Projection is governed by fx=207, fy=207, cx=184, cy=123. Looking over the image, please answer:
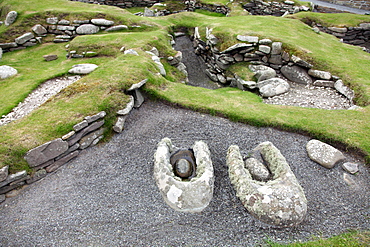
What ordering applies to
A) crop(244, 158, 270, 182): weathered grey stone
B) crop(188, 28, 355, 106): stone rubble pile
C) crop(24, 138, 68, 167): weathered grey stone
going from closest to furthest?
crop(244, 158, 270, 182): weathered grey stone < crop(24, 138, 68, 167): weathered grey stone < crop(188, 28, 355, 106): stone rubble pile

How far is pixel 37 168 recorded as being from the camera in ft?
26.6

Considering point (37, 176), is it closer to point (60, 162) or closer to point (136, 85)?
point (60, 162)

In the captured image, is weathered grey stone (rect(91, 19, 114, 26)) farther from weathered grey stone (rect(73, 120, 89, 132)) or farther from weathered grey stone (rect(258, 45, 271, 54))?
weathered grey stone (rect(73, 120, 89, 132))

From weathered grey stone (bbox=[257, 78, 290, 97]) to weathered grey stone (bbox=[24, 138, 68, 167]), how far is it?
1298 centimetres

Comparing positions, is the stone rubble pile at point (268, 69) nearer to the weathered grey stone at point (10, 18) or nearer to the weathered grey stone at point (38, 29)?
the weathered grey stone at point (38, 29)

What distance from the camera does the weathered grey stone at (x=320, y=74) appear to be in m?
15.2

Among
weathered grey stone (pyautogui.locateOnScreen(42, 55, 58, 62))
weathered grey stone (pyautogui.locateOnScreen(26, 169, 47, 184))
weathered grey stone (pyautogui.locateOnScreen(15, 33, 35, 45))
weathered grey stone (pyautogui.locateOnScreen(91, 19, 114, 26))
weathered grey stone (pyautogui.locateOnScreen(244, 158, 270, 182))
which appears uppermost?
weathered grey stone (pyautogui.locateOnScreen(91, 19, 114, 26))

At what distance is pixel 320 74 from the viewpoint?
1534 centimetres

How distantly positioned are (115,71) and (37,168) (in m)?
6.54

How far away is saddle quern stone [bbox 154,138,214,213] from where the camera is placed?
22.9 feet

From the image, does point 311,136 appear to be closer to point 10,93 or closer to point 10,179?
point 10,179

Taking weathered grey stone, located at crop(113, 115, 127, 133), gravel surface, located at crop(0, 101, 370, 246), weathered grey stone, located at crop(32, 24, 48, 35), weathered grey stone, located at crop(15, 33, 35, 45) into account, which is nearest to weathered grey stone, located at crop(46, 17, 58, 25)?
weathered grey stone, located at crop(32, 24, 48, 35)

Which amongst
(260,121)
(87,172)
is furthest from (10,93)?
(260,121)

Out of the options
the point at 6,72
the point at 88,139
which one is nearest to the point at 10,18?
the point at 6,72
